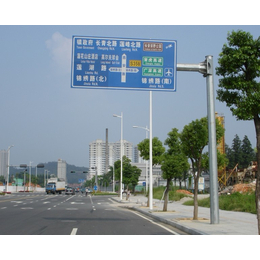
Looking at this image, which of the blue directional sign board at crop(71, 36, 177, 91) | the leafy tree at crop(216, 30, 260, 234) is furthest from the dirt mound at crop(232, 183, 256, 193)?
the leafy tree at crop(216, 30, 260, 234)

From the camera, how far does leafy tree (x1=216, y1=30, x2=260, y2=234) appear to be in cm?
1084

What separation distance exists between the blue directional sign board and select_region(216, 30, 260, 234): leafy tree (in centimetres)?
408

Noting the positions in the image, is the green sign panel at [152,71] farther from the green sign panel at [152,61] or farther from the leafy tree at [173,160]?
the leafy tree at [173,160]

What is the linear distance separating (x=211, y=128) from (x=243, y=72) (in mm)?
3489

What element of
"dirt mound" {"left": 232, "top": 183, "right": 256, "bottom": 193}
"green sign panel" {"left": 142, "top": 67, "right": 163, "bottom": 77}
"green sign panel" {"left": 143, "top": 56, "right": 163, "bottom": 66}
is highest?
"green sign panel" {"left": 143, "top": 56, "right": 163, "bottom": 66}

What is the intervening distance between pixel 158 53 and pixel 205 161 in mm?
5684

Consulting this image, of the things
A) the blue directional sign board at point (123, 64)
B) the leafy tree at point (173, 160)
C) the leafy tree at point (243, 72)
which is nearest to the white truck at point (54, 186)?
the leafy tree at point (173, 160)

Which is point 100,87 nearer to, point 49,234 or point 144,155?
point 49,234

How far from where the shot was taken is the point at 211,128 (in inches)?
575

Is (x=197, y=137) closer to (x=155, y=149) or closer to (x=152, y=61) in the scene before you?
(x=152, y=61)

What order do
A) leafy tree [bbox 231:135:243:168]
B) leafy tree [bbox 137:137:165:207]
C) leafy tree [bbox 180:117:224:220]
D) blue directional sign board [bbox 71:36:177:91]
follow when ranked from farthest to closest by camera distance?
leafy tree [bbox 231:135:243:168], leafy tree [bbox 137:137:165:207], leafy tree [bbox 180:117:224:220], blue directional sign board [bbox 71:36:177:91]

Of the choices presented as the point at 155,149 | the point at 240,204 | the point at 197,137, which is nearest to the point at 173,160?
the point at 197,137

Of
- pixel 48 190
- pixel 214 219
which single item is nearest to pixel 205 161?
pixel 214 219

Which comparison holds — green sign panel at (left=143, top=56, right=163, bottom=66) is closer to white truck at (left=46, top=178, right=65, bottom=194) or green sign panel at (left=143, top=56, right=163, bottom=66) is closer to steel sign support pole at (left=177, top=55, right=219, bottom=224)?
steel sign support pole at (left=177, top=55, right=219, bottom=224)
